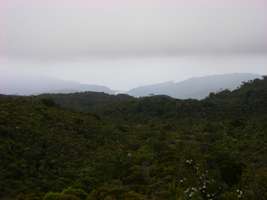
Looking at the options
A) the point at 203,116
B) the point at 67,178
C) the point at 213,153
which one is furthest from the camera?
the point at 203,116

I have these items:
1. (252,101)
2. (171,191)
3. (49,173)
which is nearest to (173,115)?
(252,101)

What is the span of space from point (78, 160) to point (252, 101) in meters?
32.8

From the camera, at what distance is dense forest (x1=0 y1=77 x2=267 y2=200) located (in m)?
15.4

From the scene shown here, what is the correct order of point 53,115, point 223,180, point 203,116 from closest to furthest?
point 223,180 → point 53,115 → point 203,116

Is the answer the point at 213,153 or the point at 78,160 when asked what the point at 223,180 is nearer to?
the point at 213,153

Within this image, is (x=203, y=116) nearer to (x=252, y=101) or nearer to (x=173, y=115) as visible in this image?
(x=173, y=115)

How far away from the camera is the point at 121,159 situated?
21.4 meters

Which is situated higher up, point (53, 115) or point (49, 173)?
point (53, 115)

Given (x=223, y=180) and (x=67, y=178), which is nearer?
(x=223, y=180)

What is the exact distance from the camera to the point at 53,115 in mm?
30156

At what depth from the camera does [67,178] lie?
1931 cm

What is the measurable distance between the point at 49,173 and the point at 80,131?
26.7 feet

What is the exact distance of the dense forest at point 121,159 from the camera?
15438mm

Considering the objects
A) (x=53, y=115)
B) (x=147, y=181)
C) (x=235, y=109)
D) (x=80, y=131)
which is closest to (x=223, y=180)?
(x=147, y=181)
